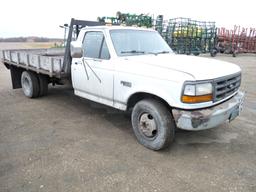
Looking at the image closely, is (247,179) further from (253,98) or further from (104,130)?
(253,98)

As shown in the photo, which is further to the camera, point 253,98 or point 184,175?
point 253,98

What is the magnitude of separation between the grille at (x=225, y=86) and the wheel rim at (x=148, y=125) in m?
1.03

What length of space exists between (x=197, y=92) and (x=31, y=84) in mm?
5143

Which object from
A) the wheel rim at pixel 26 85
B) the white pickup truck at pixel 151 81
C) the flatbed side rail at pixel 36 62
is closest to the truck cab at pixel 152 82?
the white pickup truck at pixel 151 81

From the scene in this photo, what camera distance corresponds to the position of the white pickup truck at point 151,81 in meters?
3.48

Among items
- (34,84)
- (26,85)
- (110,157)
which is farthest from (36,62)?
(110,157)

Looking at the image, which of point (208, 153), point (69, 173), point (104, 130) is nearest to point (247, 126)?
point (208, 153)

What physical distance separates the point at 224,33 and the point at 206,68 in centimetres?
2499

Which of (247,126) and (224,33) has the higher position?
(224,33)

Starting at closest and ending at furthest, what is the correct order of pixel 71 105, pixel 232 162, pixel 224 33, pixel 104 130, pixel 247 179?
1. pixel 247 179
2. pixel 232 162
3. pixel 104 130
4. pixel 71 105
5. pixel 224 33

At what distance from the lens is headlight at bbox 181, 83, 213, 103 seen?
133 inches

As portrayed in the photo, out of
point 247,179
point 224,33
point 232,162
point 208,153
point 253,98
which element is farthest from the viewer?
point 224,33

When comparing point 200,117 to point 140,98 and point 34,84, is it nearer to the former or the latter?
point 140,98

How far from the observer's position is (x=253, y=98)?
7.39m
